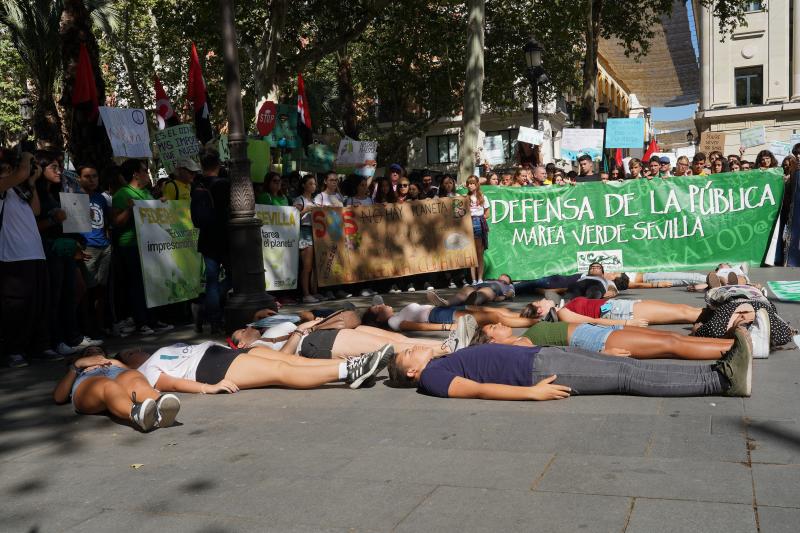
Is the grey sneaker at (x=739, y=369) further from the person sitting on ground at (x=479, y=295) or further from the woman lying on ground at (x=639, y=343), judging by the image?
the person sitting on ground at (x=479, y=295)

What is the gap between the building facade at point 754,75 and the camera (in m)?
42.5

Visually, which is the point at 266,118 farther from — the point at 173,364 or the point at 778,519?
the point at 778,519

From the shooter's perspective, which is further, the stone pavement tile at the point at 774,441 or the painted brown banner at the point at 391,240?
the painted brown banner at the point at 391,240

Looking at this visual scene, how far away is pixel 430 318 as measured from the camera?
836cm

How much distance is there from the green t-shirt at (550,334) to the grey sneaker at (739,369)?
55.7 inches

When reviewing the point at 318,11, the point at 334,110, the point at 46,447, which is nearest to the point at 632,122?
the point at 318,11

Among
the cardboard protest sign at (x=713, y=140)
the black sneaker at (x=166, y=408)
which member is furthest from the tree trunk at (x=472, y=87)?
the black sneaker at (x=166, y=408)

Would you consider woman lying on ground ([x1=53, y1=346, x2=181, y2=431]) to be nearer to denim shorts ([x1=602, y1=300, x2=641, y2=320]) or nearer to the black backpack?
the black backpack

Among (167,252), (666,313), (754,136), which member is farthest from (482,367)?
(754,136)

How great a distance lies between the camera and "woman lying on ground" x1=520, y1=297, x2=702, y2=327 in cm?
733

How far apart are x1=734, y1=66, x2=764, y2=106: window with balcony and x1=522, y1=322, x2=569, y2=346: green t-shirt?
138 ft

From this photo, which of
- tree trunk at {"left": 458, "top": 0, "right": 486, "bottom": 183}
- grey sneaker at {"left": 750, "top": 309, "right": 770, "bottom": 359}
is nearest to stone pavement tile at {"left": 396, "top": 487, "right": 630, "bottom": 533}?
grey sneaker at {"left": 750, "top": 309, "right": 770, "bottom": 359}

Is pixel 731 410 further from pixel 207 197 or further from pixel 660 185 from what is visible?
pixel 660 185

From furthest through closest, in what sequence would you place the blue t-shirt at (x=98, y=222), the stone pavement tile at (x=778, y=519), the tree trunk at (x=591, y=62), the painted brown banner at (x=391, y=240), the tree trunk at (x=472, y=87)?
1. the tree trunk at (x=591, y=62)
2. the tree trunk at (x=472, y=87)
3. the painted brown banner at (x=391, y=240)
4. the blue t-shirt at (x=98, y=222)
5. the stone pavement tile at (x=778, y=519)
